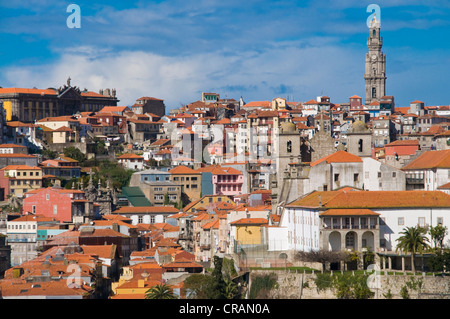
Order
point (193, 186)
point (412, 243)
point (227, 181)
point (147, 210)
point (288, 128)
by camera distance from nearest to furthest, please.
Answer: point (412, 243)
point (288, 128)
point (147, 210)
point (227, 181)
point (193, 186)

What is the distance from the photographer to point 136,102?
159m

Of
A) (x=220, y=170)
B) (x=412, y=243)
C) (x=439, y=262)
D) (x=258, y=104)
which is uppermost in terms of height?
(x=258, y=104)

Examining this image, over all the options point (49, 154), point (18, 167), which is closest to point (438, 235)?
point (18, 167)

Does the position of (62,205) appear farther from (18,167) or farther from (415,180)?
(415,180)

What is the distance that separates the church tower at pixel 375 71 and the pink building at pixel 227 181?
5962cm

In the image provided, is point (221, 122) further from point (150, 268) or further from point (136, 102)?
point (150, 268)

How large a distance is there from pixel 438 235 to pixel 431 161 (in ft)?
42.5

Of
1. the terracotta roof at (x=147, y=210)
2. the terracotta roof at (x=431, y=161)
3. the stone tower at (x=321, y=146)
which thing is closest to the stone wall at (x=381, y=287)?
the terracotta roof at (x=431, y=161)

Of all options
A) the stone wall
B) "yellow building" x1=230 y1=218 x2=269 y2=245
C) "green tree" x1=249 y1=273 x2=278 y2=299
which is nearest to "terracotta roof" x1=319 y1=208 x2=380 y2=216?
the stone wall

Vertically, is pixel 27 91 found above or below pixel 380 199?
above

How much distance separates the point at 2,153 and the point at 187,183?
1923 cm

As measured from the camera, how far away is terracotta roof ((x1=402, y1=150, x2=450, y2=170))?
7069 cm

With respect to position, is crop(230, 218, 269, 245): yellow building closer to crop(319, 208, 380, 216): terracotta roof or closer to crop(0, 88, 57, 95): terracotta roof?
crop(319, 208, 380, 216): terracotta roof

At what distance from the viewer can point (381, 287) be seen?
182 ft
